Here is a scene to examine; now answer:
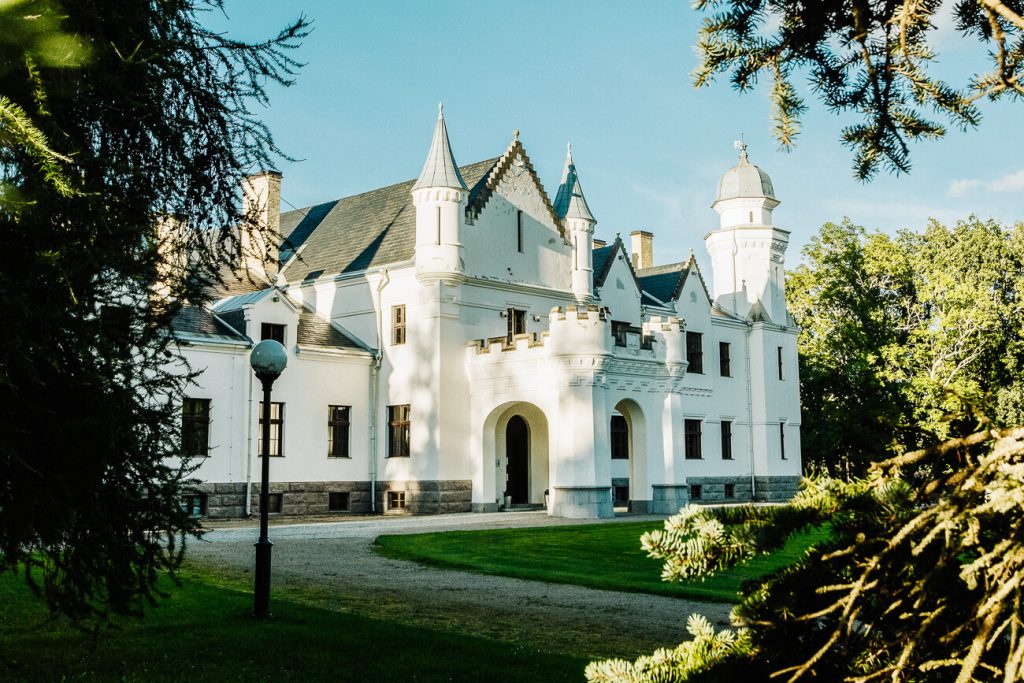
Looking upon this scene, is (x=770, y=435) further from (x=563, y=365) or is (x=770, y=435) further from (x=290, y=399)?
(x=290, y=399)

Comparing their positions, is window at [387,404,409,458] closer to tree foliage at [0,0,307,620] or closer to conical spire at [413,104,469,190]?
conical spire at [413,104,469,190]

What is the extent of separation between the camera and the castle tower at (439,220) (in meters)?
30.7

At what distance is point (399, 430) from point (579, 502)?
23.7 ft

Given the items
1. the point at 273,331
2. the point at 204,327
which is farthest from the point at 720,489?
the point at 204,327

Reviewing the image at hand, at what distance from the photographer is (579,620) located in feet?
33.7

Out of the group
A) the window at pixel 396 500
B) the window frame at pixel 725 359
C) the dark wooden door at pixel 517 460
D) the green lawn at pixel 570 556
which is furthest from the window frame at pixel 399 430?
the window frame at pixel 725 359

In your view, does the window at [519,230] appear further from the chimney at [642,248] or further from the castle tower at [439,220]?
the chimney at [642,248]

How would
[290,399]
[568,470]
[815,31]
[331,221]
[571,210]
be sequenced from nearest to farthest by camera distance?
1. [815,31]
2. [568,470]
3. [290,399]
4. [571,210]
5. [331,221]

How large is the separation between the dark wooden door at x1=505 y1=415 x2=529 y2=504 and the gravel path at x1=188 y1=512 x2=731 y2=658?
15.3m

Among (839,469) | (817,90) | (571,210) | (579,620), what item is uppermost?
(571,210)

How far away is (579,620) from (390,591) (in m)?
3.11

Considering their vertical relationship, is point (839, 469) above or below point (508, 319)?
below

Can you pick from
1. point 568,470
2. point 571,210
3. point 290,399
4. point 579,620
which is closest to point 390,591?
point 579,620

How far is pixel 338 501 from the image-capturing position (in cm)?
3144
